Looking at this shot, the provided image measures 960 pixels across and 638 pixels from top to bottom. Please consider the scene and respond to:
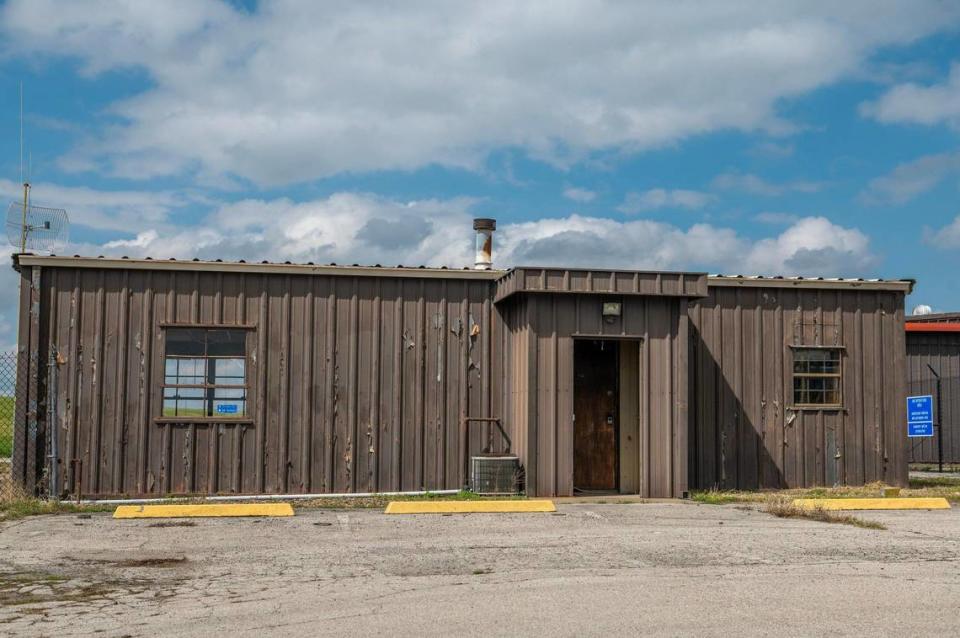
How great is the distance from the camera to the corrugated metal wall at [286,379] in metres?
15.4

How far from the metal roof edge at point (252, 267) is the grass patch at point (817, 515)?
5.37 m

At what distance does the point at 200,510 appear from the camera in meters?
13.4

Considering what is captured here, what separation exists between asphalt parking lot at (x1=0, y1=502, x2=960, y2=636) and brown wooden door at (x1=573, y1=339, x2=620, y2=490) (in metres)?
3.40

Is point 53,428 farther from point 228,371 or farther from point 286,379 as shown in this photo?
point 286,379

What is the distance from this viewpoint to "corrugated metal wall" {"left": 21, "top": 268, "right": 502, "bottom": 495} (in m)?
15.4

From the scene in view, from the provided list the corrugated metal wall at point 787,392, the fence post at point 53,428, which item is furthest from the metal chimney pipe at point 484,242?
the fence post at point 53,428

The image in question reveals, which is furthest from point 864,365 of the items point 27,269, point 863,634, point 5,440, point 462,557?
point 5,440

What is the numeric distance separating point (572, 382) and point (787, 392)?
4240mm

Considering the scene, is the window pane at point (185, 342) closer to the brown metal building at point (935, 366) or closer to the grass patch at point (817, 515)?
the grass patch at point (817, 515)

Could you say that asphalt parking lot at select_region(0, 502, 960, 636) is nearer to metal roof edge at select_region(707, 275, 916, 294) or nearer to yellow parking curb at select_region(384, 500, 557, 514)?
yellow parking curb at select_region(384, 500, 557, 514)

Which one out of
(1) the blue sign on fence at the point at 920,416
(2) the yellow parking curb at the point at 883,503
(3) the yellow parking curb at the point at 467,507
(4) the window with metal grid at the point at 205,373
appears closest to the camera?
(3) the yellow parking curb at the point at 467,507

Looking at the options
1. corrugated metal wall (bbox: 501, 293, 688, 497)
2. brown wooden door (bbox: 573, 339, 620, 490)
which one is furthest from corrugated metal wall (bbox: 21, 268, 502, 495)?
brown wooden door (bbox: 573, 339, 620, 490)

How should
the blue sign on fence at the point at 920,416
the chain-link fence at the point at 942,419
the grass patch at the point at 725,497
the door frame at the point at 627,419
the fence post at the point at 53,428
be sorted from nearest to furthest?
1. the fence post at the point at 53,428
2. the grass patch at the point at 725,497
3. the door frame at the point at 627,419
4. the blue sign on fence at the point at 920,416
5. the chain-link fence at the point at 942,419

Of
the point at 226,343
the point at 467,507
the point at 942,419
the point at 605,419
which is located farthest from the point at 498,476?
the point at 942,419
